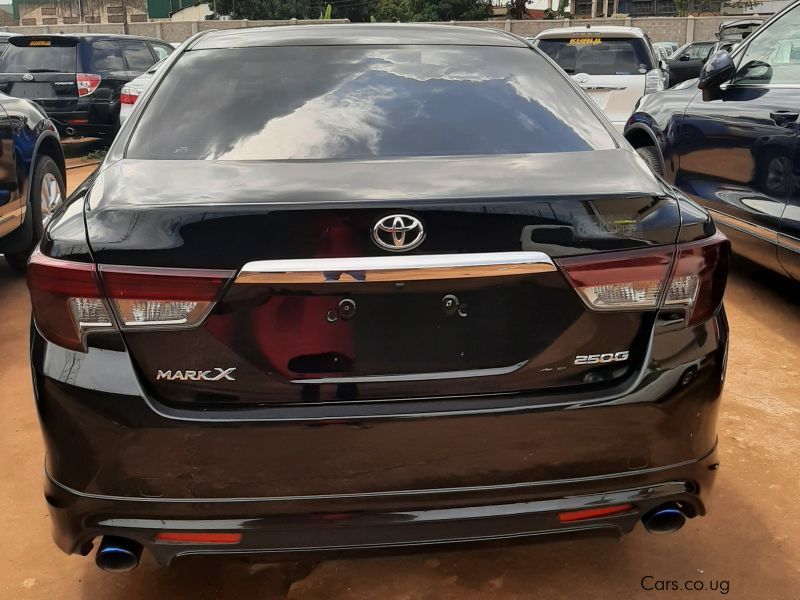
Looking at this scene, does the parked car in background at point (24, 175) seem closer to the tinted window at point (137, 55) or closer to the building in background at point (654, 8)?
the tinted window at point (137, 55)

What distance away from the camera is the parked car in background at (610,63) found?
29.9ft

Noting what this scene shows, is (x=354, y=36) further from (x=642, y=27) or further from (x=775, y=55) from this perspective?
(x=642, y=27)

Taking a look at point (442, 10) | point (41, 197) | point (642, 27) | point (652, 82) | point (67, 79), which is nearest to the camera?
point (41, 197)

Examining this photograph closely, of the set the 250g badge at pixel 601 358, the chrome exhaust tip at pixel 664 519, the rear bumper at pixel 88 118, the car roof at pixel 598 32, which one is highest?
the car roof at pixel 598 32

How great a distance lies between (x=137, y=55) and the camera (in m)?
12.7

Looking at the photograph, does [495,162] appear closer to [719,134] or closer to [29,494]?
[29,494]

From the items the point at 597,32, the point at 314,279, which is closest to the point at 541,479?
the point at 314,279

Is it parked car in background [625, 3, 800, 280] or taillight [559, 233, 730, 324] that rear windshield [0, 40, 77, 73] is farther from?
taillight [559, 233, 730, 324]

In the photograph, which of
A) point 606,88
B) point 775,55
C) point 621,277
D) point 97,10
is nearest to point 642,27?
point 606,88

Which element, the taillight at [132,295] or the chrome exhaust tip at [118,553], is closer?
the taillight at [132,295]

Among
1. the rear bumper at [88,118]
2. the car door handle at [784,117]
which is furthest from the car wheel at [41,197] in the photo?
the rear bumper at [88,118]

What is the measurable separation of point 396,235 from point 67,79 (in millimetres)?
11320

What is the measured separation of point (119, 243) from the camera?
185cm

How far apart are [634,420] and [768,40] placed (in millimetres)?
3974
